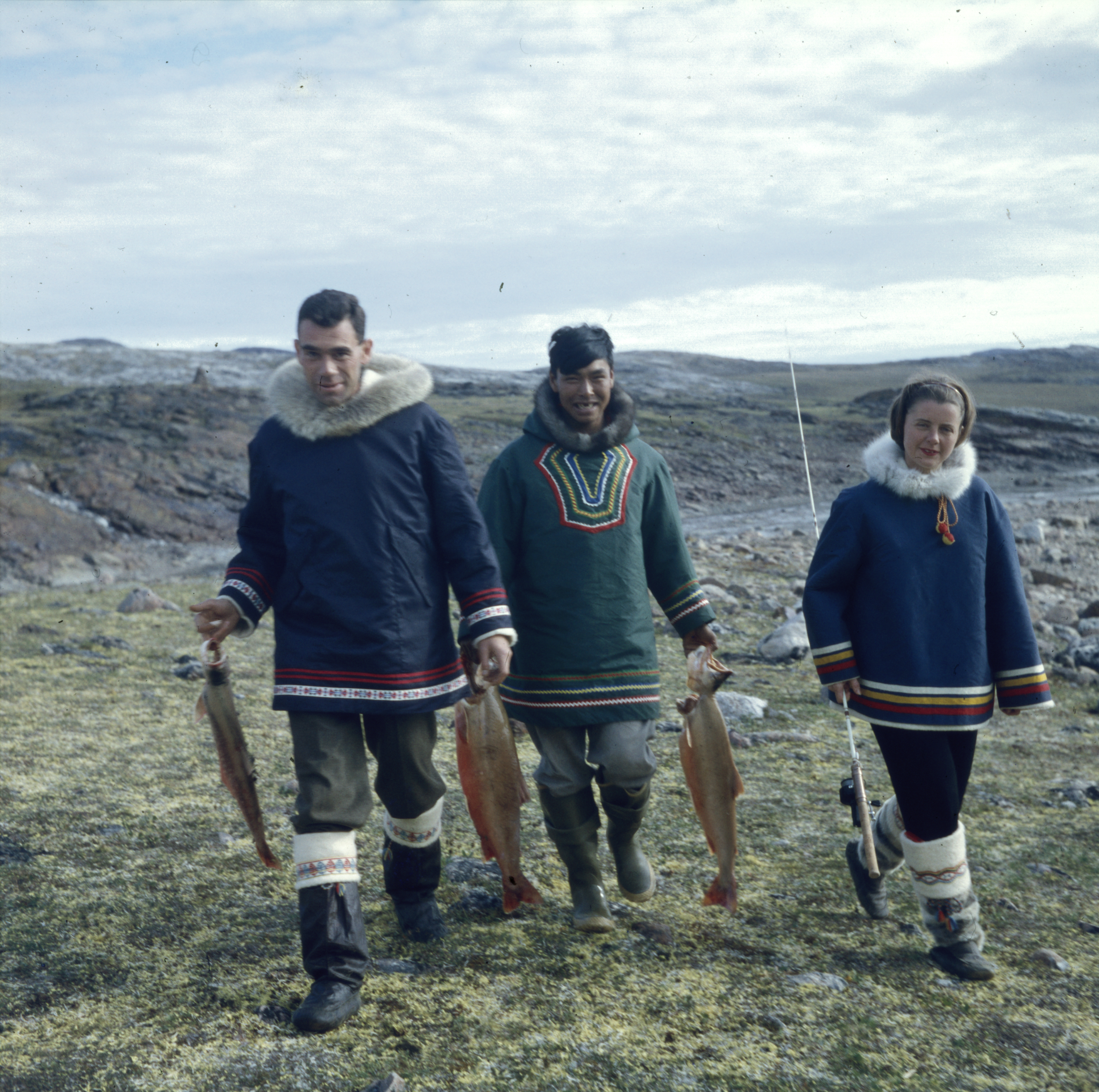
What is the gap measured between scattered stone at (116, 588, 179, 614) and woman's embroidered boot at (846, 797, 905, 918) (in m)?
7.25

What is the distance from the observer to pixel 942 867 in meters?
3.25

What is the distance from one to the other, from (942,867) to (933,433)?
1.32 metres

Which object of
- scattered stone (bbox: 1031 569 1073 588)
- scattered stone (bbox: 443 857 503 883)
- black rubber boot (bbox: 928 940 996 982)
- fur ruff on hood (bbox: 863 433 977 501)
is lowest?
scattered stone (bbox: 1031 569 1073 588)

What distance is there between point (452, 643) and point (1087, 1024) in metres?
2.04

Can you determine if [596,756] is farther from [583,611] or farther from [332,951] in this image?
[332,951]

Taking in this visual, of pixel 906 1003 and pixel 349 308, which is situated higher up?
pixel 349 308

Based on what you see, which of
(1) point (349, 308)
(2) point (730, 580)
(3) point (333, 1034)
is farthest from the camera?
(2) point (730, 580)

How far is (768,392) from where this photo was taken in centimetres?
5100

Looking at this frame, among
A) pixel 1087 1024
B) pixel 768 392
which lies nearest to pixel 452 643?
pixel 1087 1024

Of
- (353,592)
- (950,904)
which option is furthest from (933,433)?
(353,592)

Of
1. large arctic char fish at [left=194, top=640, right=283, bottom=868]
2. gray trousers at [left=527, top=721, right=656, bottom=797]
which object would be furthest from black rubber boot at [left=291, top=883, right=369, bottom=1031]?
gray trousers at [left=527, top=721, right=656, bottom=797]

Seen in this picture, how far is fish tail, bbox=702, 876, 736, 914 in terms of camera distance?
11.0ft

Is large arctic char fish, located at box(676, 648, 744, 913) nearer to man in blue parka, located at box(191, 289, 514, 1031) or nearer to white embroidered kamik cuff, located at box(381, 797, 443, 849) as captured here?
man in blue parka, located at box(191, 289, 514, 1031)

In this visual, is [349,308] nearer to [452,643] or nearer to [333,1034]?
[452,643]
